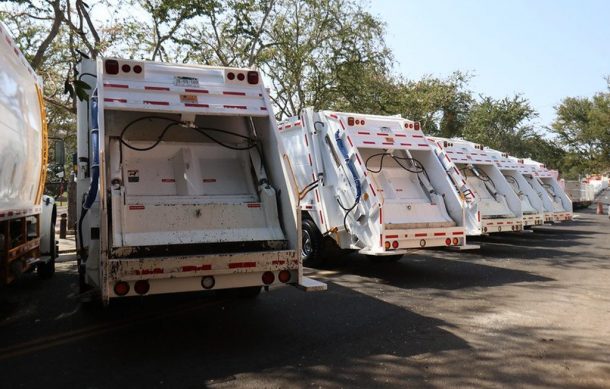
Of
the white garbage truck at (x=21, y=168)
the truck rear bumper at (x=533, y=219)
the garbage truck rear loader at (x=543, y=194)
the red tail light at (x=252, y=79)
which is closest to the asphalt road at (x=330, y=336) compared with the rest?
the white garbage truck at (x=21, y=168)

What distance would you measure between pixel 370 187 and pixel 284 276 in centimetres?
300

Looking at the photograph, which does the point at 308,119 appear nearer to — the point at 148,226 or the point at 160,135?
the point at 160,135

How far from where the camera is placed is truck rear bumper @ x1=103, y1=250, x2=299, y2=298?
4324 mm

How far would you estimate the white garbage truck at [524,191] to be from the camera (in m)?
13.2

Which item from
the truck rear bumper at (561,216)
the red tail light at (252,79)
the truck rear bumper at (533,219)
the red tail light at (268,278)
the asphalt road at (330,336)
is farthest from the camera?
the truck rear bumper at (561,216)

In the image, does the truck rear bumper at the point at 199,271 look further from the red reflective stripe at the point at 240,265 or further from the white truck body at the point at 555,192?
the white truck body at the point at 555,192

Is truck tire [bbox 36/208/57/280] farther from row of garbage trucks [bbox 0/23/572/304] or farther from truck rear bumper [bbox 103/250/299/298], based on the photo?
truck rear bumper [bbox 103/250/299/298]

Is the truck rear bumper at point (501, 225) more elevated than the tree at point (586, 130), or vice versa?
the tree at point (586, 130)

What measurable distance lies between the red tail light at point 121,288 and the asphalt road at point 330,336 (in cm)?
55

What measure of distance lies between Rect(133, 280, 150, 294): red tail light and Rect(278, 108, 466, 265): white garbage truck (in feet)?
11.1

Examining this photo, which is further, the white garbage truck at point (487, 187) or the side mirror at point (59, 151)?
the white garbage truck at point (487, 187)

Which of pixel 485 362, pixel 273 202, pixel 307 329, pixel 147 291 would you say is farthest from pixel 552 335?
pixel 147 291

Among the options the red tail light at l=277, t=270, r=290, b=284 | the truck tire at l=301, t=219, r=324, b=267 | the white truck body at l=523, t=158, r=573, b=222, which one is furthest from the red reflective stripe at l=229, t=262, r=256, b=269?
the white truck body at l=523, t=158, r=573, b=222

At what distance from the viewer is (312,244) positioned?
28.5 ft
